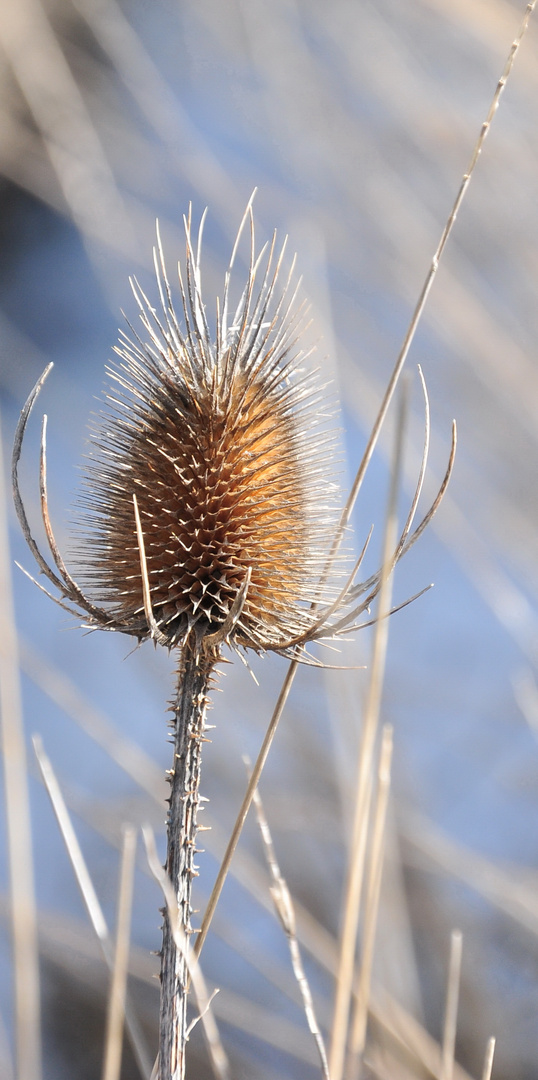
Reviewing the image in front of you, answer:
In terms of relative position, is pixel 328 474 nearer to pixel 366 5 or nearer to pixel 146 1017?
pixel 366 5

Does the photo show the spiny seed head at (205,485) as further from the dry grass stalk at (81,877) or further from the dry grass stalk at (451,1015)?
the dry grass stalk at (451,1015)

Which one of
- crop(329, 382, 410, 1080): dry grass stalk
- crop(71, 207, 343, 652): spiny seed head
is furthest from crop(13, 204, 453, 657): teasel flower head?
crop(329, 382, 410, 1080): dry grass stalk

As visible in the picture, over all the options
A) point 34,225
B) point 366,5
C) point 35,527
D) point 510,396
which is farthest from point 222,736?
point 34,225

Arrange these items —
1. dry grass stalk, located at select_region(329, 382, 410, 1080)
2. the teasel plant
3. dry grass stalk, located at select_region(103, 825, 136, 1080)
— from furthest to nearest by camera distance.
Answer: the teasel plant
dry grass stalk, located at select_region(103, 825, 136, 1080)
dry grass stalk, located at select_region(329, 382, 410, 1080)

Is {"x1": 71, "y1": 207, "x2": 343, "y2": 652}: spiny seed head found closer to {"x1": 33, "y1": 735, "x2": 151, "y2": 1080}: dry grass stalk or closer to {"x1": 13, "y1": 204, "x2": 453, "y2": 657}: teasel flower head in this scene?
{"x1": 13, "y1": 204, "x2": 453, "y2": 657}: teasel flower head

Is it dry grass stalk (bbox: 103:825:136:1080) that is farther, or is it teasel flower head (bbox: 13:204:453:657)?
teasel flower head (bbox: 13:204:453:657)

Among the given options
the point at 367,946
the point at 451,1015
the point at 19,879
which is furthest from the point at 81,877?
the point at 451,1015

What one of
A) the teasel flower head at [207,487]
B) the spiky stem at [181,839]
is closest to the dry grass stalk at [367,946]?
the spiky stem at [181,839]
